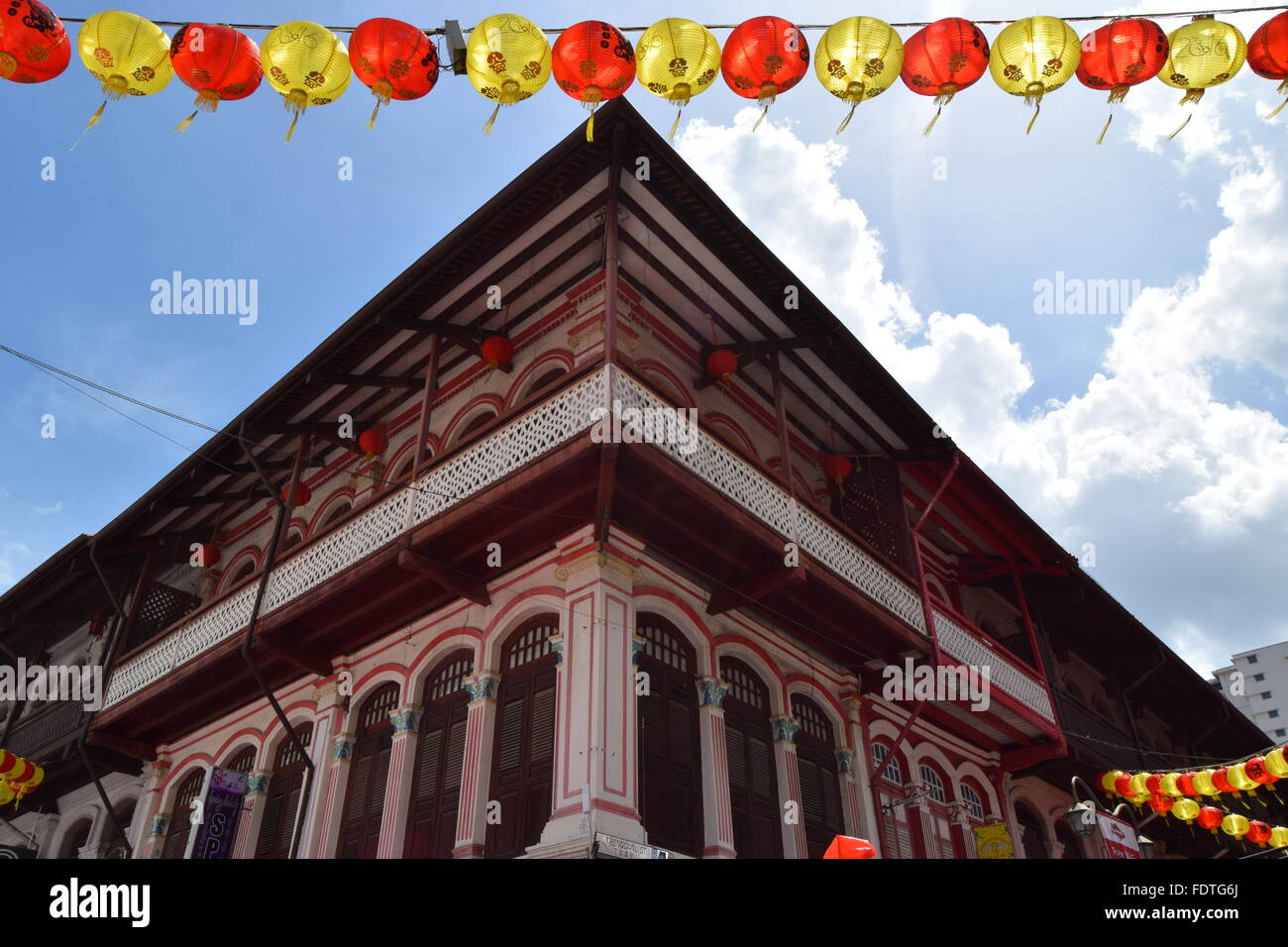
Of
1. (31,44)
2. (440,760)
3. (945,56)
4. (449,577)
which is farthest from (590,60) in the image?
(440,760)

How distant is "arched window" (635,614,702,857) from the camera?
9828 millimetres

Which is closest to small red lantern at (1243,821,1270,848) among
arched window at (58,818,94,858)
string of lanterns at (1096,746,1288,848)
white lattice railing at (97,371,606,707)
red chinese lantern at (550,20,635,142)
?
string of lanterns at (1096,746,1288,848)

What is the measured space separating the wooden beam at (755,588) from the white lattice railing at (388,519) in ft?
10.4

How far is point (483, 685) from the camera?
10852 mm

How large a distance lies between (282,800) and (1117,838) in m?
10.9

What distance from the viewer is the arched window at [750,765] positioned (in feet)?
35.3

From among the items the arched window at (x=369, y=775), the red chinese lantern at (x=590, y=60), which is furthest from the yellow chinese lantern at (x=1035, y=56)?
the arched window at (x=369, y=775)

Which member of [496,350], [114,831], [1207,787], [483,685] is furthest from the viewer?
[114,831]

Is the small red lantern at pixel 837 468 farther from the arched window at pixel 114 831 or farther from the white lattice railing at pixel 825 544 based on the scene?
the arched window at pixel 114 831

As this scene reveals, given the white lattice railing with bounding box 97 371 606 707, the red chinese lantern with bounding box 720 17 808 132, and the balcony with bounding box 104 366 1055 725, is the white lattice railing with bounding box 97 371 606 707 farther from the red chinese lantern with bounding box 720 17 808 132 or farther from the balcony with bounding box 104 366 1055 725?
the red chinese lantern with bounding box 720 17 808 132

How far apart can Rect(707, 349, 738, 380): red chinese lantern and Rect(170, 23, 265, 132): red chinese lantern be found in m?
7.47

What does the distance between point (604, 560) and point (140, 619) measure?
10.3m

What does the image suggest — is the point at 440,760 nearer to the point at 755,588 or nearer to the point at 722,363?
the point at 755,588
